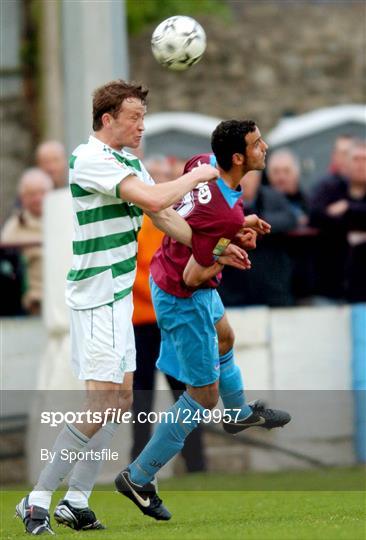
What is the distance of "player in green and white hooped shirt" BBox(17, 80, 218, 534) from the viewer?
8984 mm

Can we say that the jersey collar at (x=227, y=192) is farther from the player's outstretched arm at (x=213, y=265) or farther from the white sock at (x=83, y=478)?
the white sock at (x=83, y=478)

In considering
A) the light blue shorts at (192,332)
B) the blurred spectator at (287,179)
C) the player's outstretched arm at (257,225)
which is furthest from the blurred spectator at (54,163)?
the player's outstretched arm at (257,225)

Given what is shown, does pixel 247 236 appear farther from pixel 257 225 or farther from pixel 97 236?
pixel 97 236

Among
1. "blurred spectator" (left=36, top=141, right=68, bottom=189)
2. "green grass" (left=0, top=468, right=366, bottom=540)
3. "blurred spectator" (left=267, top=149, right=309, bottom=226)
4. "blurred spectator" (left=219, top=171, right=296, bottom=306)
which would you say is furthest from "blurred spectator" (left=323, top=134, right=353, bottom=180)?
"green grass" (left=0, top=468, right=366, bottom=540)

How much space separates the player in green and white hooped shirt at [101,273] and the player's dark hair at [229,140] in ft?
1.33

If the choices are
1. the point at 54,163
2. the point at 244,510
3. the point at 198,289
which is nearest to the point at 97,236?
the point at 198,289

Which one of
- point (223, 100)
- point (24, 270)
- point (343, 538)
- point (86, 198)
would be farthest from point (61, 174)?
point (223, 100)

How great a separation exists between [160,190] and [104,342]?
2.88 feet

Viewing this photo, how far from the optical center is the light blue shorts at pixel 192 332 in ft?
30.5

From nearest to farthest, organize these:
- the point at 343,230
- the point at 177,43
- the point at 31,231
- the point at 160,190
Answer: the point at 160,190 < the point at 177,43 < the point at 343,230 < the point at 31,231

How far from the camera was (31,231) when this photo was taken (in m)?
14.3

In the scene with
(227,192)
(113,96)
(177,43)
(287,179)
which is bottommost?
(287,179)

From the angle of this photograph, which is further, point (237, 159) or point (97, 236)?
point (237, 159)

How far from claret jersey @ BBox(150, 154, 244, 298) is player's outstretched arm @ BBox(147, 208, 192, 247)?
0.17ft
